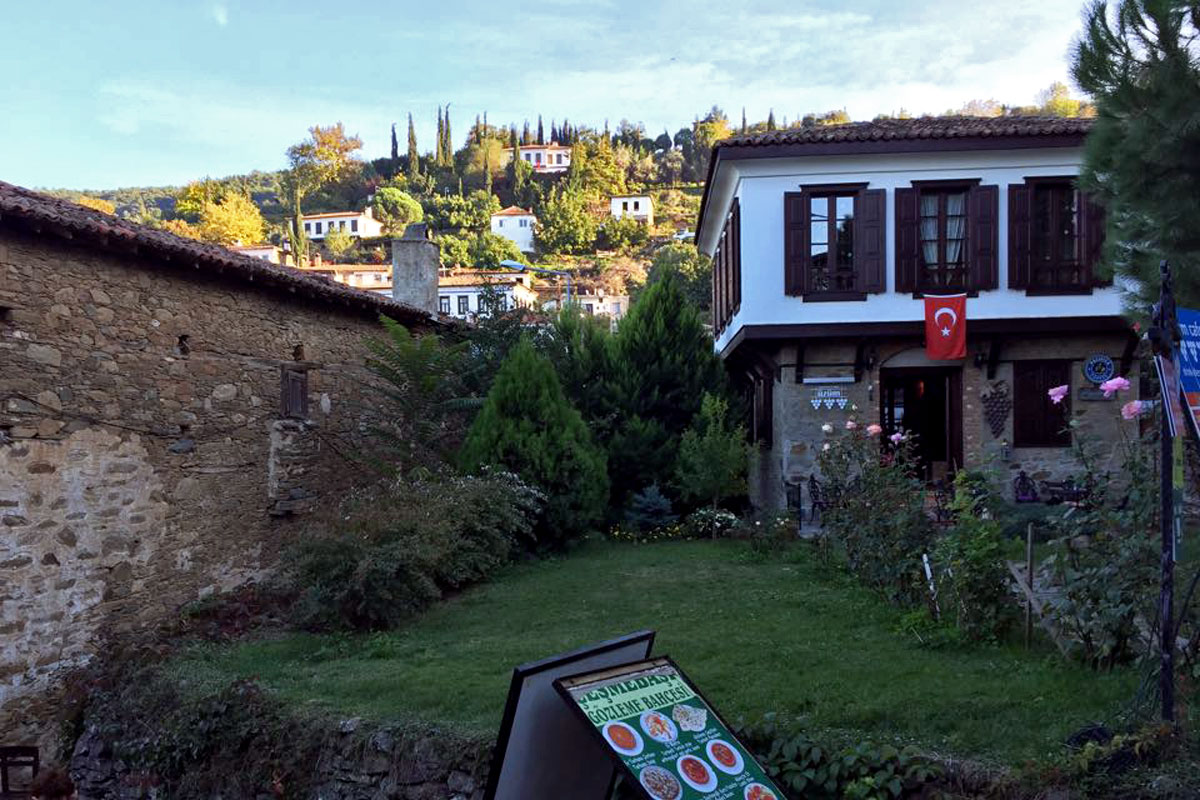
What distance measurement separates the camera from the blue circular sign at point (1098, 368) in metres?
13.6

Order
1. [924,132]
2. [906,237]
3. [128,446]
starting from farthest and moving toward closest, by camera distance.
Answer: [906,237] → [924,132] → [128,446]

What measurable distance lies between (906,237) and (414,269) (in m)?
8.47

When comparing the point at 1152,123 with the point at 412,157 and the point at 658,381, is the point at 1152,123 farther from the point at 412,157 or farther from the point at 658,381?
the point at 412,157

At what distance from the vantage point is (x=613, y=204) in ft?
283

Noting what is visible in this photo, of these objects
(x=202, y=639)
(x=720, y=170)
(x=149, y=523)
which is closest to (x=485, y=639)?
(x=202, y=639)

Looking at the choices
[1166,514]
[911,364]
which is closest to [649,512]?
[911,364]

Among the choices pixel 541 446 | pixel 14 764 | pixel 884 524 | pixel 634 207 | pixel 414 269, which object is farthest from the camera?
pixel 634 207

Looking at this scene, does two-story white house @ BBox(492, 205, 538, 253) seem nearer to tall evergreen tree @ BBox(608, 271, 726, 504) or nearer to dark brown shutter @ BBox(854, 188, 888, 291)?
tall evergreen tree @ BBox(608, 271, 726, 504)

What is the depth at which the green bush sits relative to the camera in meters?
8.63

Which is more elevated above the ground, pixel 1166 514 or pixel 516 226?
pixel 516 226

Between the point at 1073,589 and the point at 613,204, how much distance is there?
3266 inches

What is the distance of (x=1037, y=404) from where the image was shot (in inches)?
544

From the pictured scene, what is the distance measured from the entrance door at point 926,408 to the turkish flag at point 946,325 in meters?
0.96

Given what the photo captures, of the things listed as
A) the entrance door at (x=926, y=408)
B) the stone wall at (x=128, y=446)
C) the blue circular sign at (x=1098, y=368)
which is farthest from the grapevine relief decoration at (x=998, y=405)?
A: the stone wall at (x=128, y=446)
